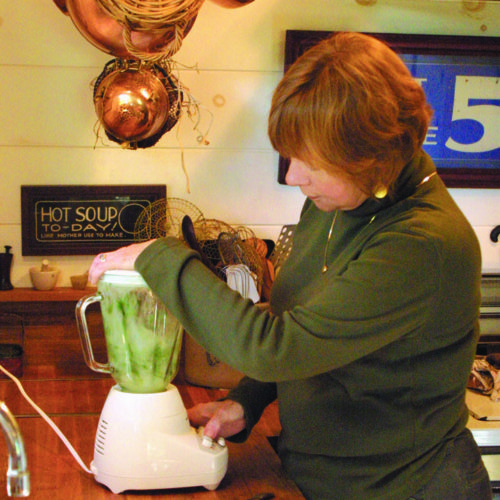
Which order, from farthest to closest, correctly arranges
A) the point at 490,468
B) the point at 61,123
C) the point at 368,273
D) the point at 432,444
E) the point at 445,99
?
the point at 445,99 < the point at 61,123 < the point at 490,468 < the point at 432,444 < the point at 368,273

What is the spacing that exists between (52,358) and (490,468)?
49.7 inches

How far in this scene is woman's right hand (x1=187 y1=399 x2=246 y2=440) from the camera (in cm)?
124

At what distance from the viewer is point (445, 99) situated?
7.01 feet

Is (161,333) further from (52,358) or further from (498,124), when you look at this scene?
(498,124)

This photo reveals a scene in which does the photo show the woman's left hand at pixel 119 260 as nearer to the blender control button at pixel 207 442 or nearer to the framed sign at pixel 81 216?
the blender control button at pixel 207 442

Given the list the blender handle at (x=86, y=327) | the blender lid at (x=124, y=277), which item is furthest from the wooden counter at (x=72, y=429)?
the blender lid at (x=124, y=277)

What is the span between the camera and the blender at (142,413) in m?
1.14

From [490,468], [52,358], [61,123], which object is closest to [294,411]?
[490,468]

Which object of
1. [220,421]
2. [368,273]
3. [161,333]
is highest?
[368,273]

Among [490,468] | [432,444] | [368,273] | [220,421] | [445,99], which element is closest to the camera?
[368,273]

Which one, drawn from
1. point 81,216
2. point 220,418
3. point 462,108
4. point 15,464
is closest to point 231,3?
point 81,216

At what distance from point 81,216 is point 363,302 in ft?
4.12

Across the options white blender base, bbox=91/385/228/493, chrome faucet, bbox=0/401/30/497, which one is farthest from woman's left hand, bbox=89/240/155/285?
chrome faucet, bbox=0/401/30/497

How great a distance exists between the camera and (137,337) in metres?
1.18
